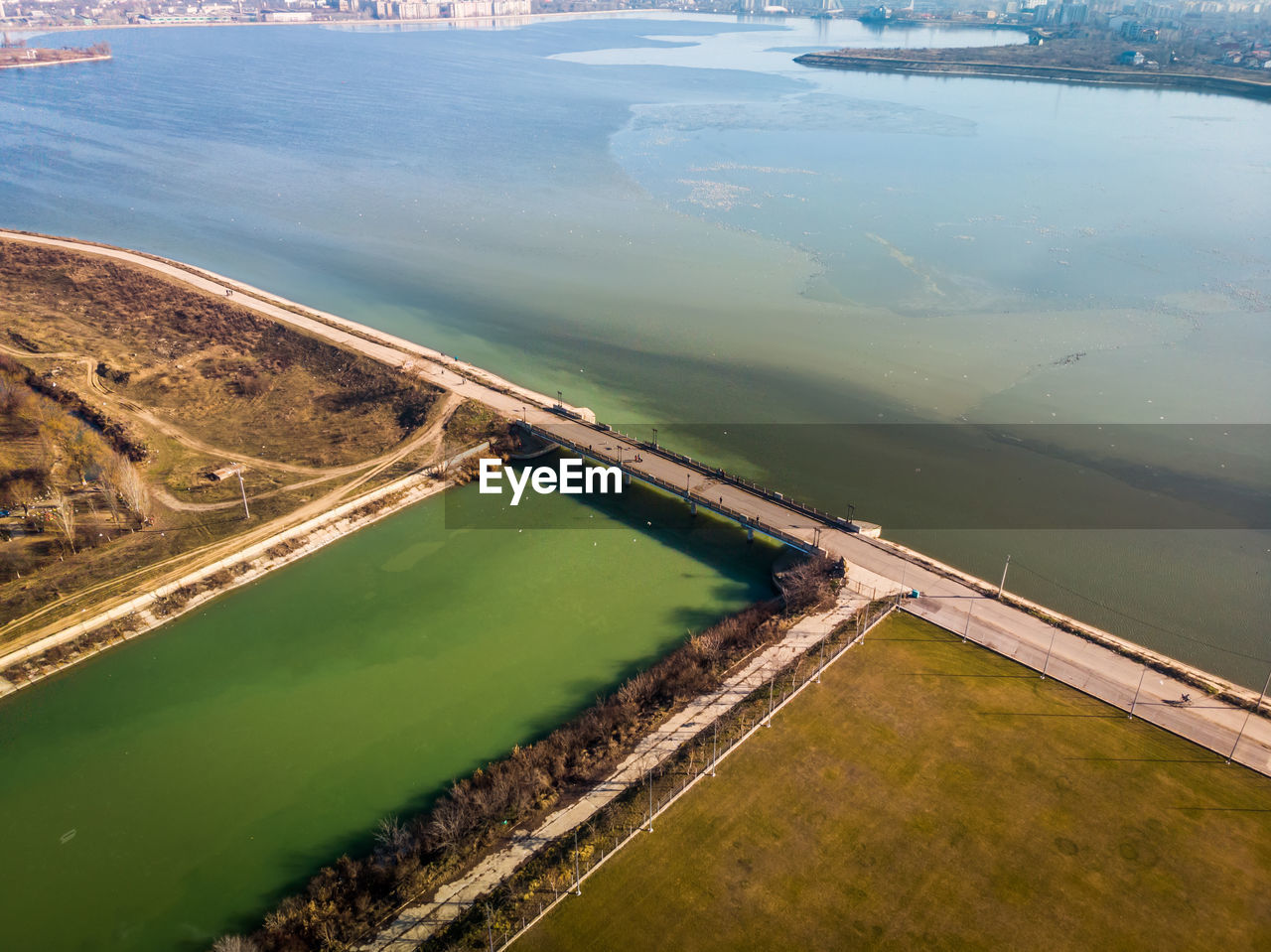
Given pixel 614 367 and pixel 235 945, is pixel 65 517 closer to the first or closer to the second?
pixel 235 945

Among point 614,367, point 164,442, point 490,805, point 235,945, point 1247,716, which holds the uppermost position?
point 614,367

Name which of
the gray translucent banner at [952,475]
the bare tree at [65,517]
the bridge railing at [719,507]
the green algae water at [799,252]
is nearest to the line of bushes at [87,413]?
the bare tree at [65,517]

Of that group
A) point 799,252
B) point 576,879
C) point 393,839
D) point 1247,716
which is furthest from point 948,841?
point 799,252

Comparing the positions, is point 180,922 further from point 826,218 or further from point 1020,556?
point 826,218

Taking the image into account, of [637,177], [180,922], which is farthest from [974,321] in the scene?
[180,922]

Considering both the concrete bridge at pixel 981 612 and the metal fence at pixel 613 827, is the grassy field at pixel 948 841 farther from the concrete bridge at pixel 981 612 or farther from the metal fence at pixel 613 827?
the concrete bridge at pixel 981 612

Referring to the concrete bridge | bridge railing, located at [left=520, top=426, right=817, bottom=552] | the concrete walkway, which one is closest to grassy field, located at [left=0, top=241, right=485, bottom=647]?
bridge railing, located at [left=520, top=426, right=817, bottom=552]
